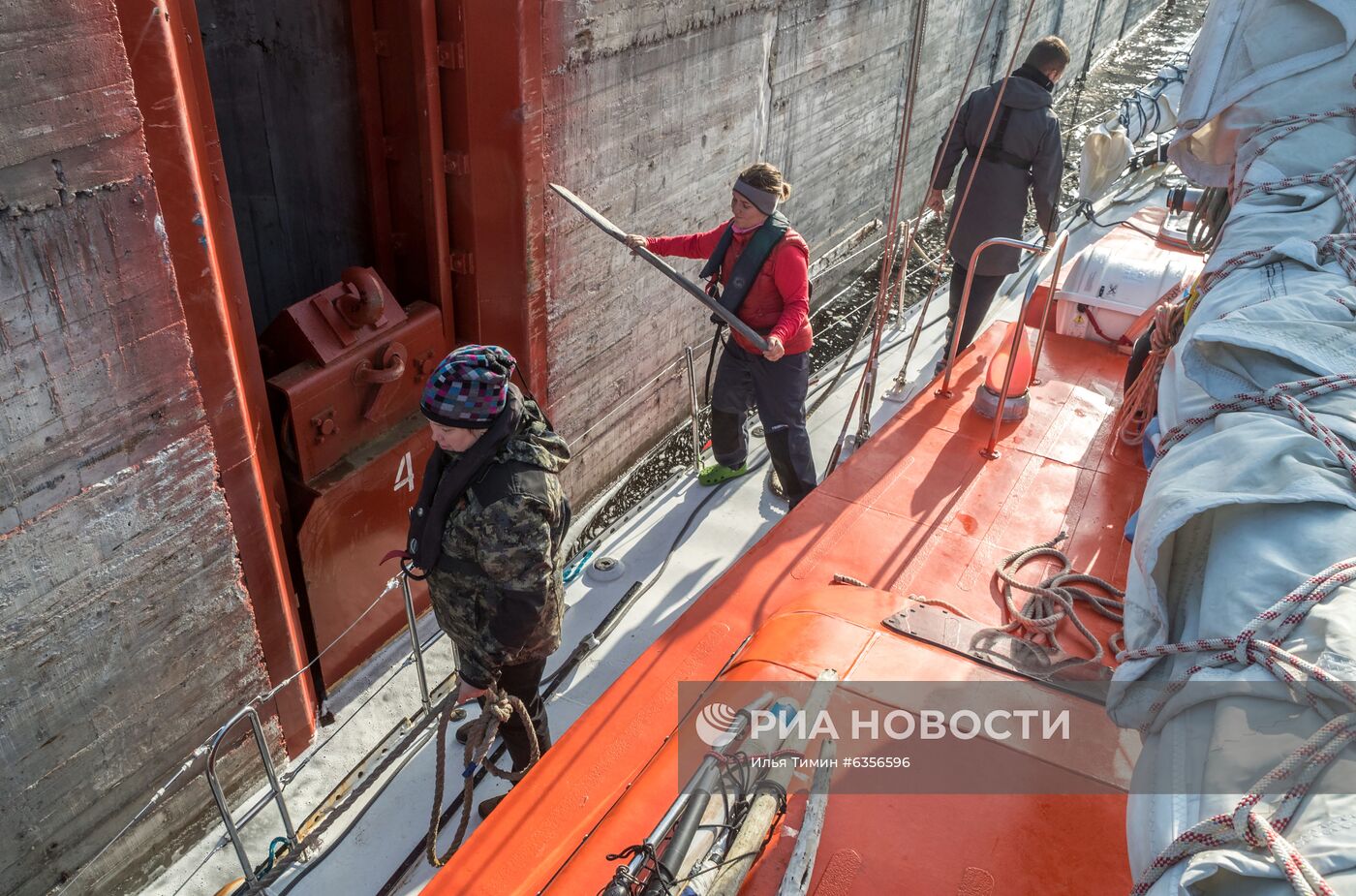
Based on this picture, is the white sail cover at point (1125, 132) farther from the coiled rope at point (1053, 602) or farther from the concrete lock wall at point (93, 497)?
the concrete lock wall at point (93, 497)

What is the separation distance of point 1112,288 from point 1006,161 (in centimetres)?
89

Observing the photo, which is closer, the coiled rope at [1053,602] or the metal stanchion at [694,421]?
the coiled rope at [1053,602]

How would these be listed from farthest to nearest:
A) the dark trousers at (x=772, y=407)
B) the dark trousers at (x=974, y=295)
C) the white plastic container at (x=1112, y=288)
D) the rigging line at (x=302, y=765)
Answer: the dark trousers at (x=974, y=295)
the white plastic container at (x=1112, y=288)
the dark trousers at (x=772, y=407)
the rigging line at (x=302, y=765)

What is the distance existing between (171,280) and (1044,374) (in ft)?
12.6

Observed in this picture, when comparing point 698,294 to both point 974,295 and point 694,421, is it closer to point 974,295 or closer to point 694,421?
point 694,421

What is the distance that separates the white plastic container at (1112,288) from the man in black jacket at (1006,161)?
0.31 m

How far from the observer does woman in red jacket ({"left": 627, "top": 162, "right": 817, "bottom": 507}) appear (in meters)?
4.09

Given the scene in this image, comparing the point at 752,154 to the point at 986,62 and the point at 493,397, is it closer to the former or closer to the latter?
the point at 493,397

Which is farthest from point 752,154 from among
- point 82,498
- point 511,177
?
point 82,498

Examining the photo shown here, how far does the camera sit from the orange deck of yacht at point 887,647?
2.17 metres

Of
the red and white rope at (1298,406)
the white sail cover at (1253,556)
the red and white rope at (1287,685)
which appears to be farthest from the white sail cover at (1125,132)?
the red and white rope at (1287,685)
